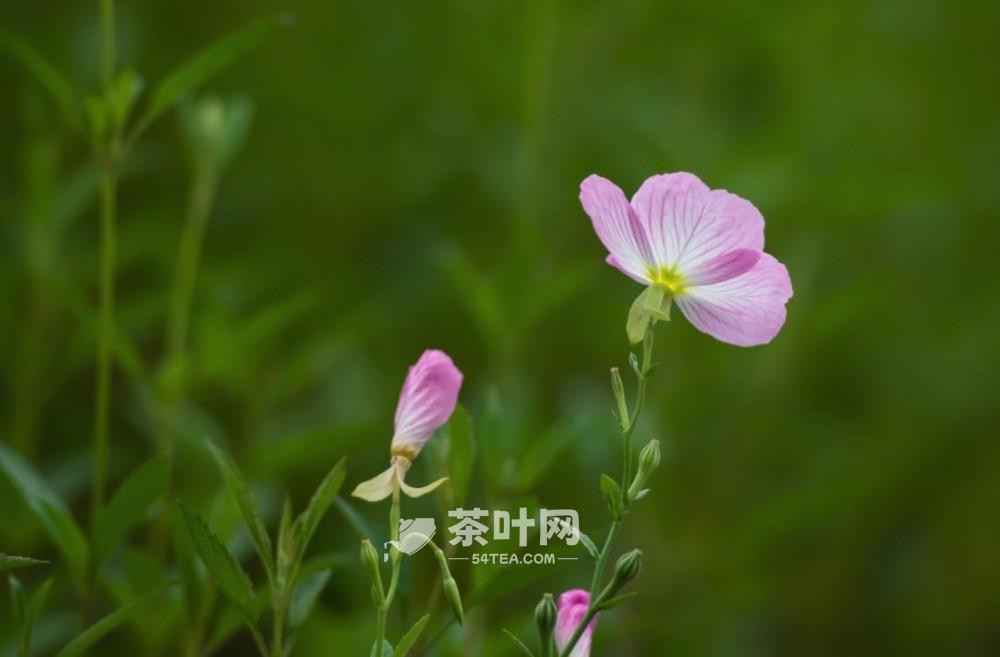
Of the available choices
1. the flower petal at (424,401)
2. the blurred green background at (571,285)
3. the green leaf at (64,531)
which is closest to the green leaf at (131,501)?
the green leaf at (64,531)

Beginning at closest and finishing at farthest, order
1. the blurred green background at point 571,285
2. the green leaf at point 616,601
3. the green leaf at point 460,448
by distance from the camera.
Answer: the green leaf at point 616,601
the green leaf at point 460,448
the blurred green background at point 571,285

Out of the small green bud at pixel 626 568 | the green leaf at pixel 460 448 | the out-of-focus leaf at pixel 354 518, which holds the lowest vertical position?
the small green bud at pixel 626 568

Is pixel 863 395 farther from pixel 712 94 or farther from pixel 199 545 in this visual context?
pixel 199 545

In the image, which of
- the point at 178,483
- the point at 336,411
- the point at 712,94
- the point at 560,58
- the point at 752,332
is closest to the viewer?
the point at 752,332

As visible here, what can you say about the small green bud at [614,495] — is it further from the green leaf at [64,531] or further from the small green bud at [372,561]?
the green leaf at [64,531]

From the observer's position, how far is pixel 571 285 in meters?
0.84

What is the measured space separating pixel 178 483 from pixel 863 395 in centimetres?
73

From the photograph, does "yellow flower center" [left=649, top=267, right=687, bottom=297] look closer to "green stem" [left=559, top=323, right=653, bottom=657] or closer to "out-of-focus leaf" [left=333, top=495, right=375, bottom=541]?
"green stem" [left=559, top=323, right=653, bottom=657]

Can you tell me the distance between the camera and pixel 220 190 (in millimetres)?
1233

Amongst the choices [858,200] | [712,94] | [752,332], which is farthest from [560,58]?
[752,332]

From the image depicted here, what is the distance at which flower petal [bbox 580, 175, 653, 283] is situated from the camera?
1.11 feet

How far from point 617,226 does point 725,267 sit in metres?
0.03

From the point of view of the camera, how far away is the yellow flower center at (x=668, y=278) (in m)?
0.38

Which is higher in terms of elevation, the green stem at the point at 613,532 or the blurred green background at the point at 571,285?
the blurred green background at the point at 571,285
